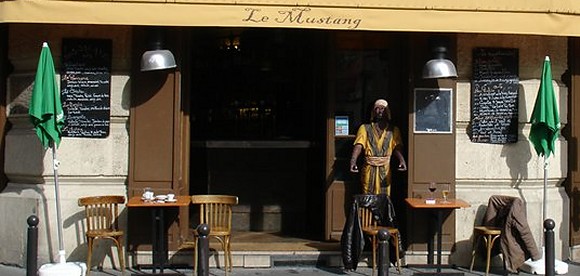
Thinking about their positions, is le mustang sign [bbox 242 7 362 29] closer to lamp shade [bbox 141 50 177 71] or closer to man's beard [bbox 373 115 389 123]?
lamp shade [bbox 141 50 177 71]

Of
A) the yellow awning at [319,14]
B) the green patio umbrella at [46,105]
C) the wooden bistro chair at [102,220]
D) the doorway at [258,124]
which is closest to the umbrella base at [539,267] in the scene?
the yellow awning at [319,14]

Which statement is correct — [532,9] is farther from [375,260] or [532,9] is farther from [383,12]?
[375,260]

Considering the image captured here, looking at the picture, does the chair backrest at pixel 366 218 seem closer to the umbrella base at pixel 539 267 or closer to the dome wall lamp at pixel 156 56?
the umbrella base at pixel 539 267

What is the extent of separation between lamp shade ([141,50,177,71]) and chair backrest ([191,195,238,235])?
4.86 ft

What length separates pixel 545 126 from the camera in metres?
8.40

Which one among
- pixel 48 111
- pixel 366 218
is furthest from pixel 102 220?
pixel 366 218

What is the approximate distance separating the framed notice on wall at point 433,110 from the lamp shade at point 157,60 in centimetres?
288

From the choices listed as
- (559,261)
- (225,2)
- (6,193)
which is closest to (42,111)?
(6,193)

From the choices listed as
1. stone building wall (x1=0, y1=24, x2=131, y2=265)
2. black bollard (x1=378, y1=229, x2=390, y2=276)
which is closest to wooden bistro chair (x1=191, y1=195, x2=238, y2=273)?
stone building wall (x1=0, y1=24, x2=131, y2=265)

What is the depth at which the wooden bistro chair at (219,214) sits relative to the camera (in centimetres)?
811

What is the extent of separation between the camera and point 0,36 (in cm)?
892

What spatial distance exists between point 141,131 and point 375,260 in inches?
120

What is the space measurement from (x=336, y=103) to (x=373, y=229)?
1.76m

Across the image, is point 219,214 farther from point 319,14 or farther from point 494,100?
point 494,100
